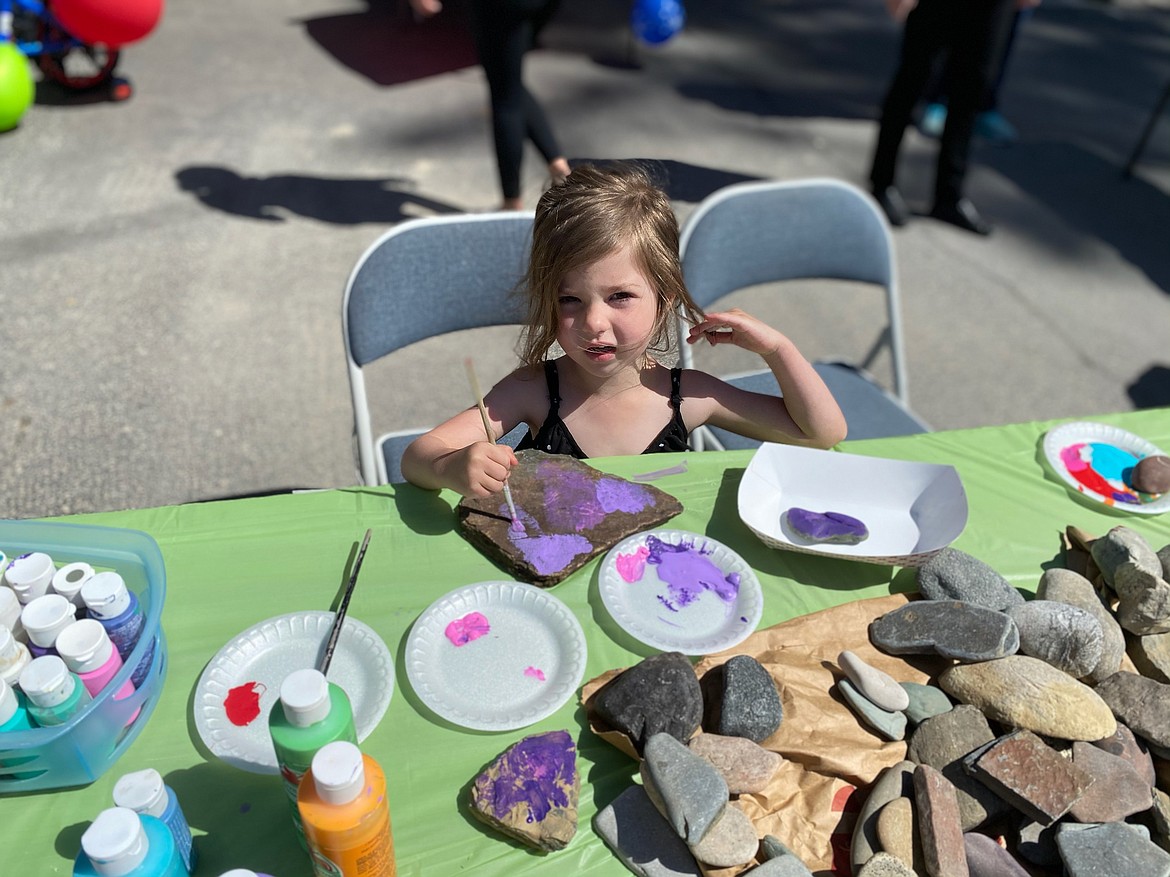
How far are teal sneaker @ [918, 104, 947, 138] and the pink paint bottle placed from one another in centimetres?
480

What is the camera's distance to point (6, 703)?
88cm

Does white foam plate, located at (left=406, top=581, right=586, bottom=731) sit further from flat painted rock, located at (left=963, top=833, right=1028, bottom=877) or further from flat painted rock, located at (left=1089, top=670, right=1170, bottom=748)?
flat painted rock, located at (left=1089, top=670, right=1170, bottom=748)

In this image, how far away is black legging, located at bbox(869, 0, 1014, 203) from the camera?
3367 millimetres

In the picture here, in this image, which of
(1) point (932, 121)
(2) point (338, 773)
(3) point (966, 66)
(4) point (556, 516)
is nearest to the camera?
(2) point (338, 773)

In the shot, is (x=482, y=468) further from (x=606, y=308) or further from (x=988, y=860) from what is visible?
(x=988, y=860)

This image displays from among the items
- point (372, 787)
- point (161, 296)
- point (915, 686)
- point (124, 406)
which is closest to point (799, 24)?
point (161, 296)

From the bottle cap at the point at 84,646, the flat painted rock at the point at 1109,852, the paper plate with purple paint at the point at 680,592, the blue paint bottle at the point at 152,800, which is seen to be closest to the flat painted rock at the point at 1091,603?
the flat painted rock at the point at 1109,852

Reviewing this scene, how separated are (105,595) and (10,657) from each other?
0.11m

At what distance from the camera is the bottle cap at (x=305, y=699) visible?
0.78 m

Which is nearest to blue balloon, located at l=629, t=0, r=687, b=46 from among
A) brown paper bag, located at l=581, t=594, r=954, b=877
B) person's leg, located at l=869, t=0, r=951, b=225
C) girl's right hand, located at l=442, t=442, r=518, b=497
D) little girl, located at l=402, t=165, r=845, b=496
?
person's leg, located at l=869, t=0, r=951, b=225

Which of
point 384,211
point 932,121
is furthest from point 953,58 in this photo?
point 384,211

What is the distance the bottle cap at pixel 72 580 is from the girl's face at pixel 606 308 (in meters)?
0.73

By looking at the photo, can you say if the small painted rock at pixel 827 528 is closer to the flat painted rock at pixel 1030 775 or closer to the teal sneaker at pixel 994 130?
the flat painted rock at pixel 1030 775

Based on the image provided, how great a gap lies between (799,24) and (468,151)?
300 centimetres
